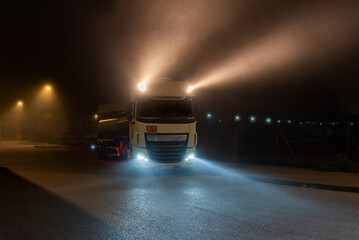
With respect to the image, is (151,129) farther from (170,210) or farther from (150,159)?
(170,210)

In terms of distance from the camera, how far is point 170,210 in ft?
24.1

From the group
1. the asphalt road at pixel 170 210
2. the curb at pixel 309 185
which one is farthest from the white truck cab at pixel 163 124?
the curb at pixel 309 185

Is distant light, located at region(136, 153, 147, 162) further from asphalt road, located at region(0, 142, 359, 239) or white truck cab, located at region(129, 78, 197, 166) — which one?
asphalt road, located at region(0, 142, 359, 239)

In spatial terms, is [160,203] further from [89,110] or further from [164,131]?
[89,110]

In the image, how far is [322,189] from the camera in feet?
33.7

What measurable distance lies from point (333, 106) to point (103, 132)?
67613mm

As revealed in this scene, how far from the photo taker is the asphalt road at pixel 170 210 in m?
5.73

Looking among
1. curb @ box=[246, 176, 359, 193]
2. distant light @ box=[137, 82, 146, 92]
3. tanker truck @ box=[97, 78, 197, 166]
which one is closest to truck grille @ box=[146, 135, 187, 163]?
tanker truck @ box=[97, 78, 197, 166]

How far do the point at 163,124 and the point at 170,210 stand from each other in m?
6.10

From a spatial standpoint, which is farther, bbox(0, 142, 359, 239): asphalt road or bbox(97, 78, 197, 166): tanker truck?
bbox(97, 78, 197, 166): tanker truck

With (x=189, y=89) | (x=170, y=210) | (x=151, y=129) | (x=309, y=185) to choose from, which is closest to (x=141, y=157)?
(x=151, y=129)

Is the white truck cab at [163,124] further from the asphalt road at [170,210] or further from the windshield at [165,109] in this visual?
the asphalt road at [170,210]

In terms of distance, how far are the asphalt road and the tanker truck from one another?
4.35 feet

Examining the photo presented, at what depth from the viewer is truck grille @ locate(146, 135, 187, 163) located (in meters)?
13.2
